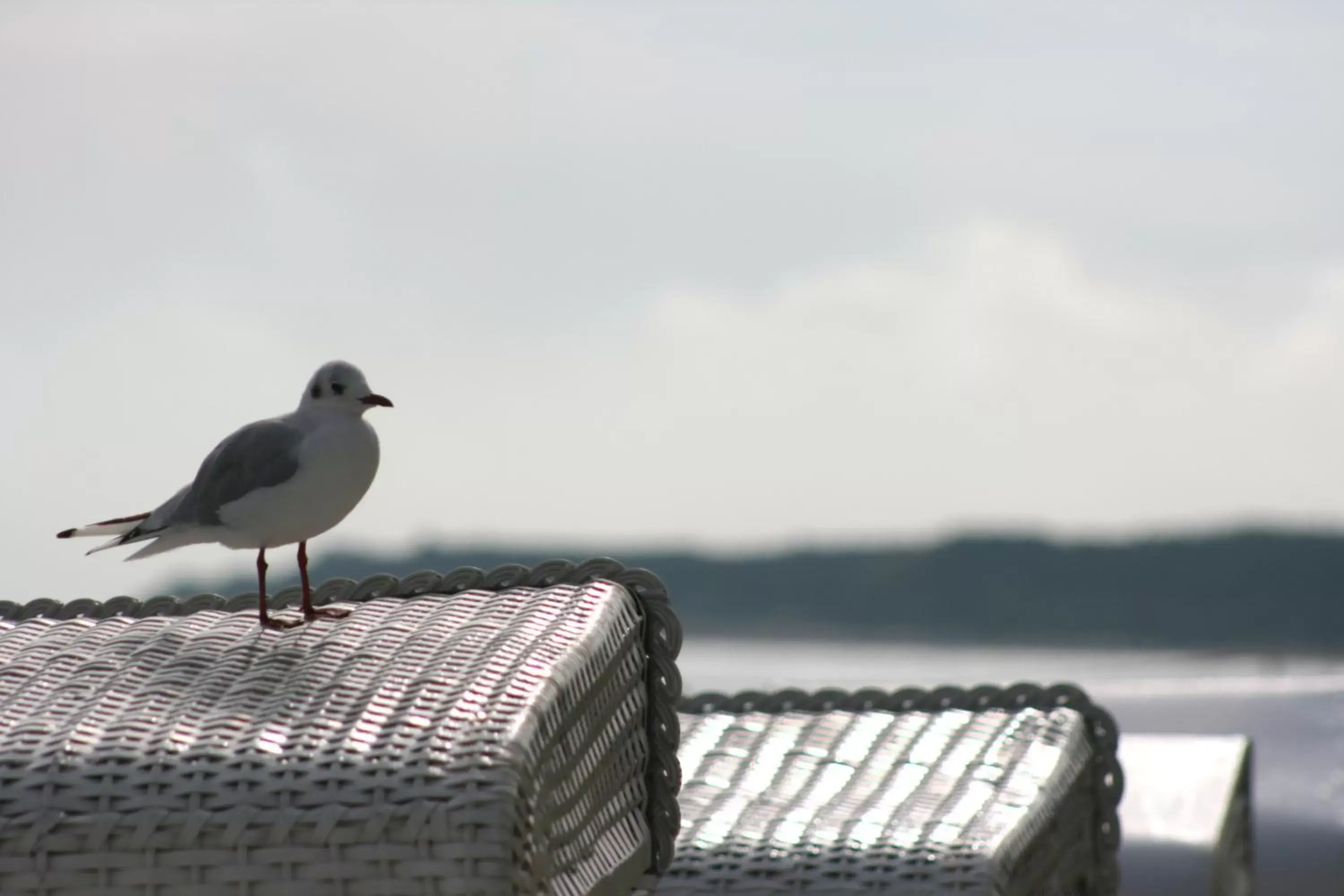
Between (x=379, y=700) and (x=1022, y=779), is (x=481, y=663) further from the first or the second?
(x=1022, y=779)

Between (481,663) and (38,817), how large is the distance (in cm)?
26

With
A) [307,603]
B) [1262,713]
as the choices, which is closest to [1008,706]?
[307,603]

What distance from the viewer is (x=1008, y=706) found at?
1533mm

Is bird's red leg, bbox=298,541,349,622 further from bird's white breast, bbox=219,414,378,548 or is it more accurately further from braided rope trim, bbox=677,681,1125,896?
braided rope trim, bbox=677,681,1125,896

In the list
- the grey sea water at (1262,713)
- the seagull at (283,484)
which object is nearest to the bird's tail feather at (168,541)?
the seagull at (283,484)

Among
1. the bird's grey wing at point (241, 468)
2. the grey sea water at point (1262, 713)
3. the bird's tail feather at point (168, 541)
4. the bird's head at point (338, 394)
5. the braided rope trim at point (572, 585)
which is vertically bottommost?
the grey sea water at point (1262, 713)

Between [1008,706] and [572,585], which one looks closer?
[572,585]

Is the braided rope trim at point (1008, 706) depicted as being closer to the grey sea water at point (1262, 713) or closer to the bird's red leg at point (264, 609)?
the grey sea water at point (1262, 713)

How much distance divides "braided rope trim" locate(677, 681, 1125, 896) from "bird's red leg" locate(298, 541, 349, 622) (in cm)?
59

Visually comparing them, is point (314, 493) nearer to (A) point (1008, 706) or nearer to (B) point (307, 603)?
(B) point (307, 603)

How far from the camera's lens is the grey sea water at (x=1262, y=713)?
219 centimetres

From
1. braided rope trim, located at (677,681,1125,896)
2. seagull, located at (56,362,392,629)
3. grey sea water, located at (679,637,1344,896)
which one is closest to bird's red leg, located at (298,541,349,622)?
seagull, located at (56,362,392,629)

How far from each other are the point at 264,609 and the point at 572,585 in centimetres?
21

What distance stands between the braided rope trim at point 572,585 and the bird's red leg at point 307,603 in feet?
0.22
